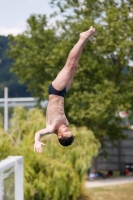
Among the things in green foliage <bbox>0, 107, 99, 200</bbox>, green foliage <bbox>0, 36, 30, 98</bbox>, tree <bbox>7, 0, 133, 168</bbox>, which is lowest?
Answer: green foliage <bbox>0, 107, 99, 200</bbox>

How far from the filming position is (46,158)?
82.4 feet

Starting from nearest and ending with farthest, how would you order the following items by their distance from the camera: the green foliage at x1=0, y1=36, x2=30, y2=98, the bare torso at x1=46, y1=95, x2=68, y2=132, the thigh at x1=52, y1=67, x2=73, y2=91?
the bare torso at x1=46, y1=95, x2=68, y2=132 < the thigh at x1=52, y1=67, x2=73, y2=91 < the green foliage at x1=0, y1=36, x2=30, y2=98

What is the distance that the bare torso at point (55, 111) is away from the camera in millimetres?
8961

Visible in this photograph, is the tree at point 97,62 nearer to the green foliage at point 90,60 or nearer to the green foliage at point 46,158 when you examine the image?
the green foliage at point 90,60

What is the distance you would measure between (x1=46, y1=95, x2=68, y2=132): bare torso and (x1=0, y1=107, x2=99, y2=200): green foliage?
14671mm

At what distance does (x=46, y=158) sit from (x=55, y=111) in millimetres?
16284

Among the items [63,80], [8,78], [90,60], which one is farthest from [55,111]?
[8,78]

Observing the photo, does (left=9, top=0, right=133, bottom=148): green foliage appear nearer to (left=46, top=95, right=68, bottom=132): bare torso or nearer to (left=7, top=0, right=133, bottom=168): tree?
(left=7, top=0, right=133, bottom=168): tree

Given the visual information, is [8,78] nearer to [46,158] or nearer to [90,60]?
[90,60]

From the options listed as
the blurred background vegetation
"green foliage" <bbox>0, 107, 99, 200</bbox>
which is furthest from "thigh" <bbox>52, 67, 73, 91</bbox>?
the blurred background vegetation

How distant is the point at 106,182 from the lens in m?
32.0

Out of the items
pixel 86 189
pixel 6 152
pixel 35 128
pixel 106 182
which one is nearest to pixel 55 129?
pixel 6 152

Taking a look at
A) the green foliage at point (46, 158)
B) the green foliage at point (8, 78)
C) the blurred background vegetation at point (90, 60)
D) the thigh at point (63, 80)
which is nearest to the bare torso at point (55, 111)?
the thigh at point (63, 80)

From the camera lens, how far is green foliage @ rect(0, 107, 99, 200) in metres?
24.5
